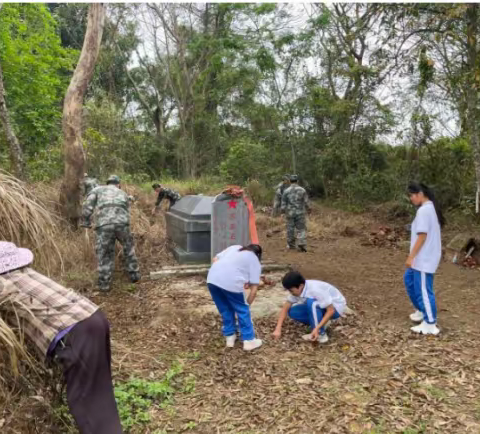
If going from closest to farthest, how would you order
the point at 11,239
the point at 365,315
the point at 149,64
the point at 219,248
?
the point at 11,239 → the point at 365,315 → the point at 219,248 → the point at 149,64

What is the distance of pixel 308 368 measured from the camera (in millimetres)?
4000

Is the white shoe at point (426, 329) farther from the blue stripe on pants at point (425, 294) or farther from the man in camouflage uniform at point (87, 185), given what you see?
the man in camouflage uniform at point (87, 185)

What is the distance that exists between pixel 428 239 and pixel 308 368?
5.96ft

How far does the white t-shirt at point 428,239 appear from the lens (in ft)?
14.8

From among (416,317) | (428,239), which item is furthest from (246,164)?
(428,239)

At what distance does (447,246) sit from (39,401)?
8.74 meters

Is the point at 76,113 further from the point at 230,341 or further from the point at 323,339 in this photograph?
the point at 323,339

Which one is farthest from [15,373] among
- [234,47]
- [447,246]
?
[234,47]

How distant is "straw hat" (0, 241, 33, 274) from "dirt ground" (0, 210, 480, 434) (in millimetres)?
1075

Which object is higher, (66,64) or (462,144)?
(66,64)

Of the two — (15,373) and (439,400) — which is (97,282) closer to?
(15,373)

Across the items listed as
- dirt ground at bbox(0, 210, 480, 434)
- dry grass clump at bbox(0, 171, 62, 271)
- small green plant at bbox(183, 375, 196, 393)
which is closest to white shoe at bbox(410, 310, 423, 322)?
dirt ground at bbox(0, 210, 480, 434)

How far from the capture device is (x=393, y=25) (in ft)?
29.2

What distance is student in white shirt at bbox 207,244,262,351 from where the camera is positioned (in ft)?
13.6
